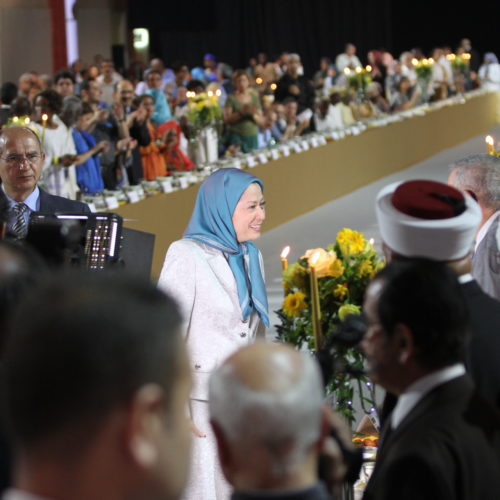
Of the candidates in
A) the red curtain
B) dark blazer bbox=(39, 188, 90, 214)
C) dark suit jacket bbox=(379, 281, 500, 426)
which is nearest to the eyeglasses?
dark blazer bbox=(39, 188, 90, 214)

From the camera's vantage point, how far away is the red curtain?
15.8 meters

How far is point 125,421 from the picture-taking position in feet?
3.33

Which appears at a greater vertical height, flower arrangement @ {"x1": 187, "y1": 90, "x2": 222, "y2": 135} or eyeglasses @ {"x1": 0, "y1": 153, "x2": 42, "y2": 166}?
eyeglasses @ {"x1": 0, "y1": 153, "x2": 42, "y2": 166}

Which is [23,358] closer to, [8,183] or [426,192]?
[426,192]

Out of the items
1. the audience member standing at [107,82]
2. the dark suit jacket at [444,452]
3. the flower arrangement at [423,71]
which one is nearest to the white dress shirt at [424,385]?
the dark suit jacket at [444,452]

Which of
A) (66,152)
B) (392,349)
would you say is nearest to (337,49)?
(66,152)

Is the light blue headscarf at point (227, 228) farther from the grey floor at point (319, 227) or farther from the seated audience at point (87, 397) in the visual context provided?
the grey floor at point (319, 227)

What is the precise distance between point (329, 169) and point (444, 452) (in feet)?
30.7

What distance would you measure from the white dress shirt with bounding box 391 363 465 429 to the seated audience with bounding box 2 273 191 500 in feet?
2.11

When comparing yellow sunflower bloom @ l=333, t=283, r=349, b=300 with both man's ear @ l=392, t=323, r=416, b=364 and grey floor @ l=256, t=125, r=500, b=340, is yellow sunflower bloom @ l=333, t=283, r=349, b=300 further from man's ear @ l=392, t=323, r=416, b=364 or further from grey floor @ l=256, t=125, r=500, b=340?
grey floor @ l=256, t=125, r=500, b=340

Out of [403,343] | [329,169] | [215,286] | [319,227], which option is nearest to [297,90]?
[329,169]

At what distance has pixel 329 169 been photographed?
10812 millimetres

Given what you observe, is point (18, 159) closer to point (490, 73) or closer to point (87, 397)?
point (87, 397)

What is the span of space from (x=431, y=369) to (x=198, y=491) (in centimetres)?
175
